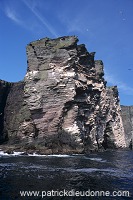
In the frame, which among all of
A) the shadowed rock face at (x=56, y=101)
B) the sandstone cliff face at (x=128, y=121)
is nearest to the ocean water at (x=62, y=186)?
the shadowed rock face at (x=56, y=101)

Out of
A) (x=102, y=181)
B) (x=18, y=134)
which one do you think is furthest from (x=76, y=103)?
(x=102, y=181)

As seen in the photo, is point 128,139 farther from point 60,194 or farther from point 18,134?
point 60,194

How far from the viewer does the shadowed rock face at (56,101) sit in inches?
2640

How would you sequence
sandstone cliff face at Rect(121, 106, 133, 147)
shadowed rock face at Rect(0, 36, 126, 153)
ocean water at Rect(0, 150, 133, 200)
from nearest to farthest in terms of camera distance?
ocean water at Rect(0, 150, 133, 200), shadowed rock face at Rect(0, 36, 126, 153), sandstone cliff face at Rect(121, 106, 133, 147)

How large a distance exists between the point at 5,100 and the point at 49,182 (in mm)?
63997

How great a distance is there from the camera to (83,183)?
25375mm

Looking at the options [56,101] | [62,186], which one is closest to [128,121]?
[56,101]

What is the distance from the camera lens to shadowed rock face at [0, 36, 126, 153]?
67.1 meters

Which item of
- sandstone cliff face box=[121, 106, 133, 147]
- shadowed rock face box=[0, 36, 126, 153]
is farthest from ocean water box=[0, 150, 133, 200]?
sandstone cliff face box=[121, 106, 133, 147]

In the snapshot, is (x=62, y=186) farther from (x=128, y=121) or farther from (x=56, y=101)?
(x=128, y=121)

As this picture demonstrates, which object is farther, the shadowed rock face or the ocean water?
the shadowed rock face

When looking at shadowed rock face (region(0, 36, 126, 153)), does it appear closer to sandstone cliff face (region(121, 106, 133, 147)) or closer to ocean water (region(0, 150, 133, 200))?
ocean water (region(0, 150, 133, 200))

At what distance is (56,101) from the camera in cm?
6881

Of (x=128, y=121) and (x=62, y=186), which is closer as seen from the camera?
(x=62, y=186)
